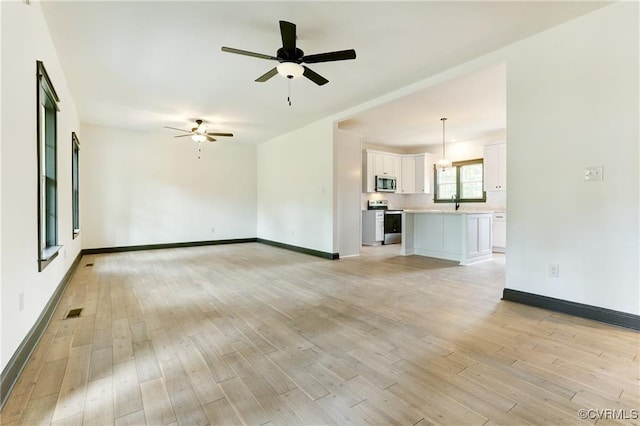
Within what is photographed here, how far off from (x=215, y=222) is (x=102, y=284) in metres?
4.05

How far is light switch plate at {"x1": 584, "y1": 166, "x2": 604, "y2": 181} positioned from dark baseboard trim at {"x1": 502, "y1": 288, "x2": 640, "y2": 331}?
118cm

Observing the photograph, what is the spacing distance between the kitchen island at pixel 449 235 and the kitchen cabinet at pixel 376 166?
77.7 inches

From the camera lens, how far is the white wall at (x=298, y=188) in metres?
5.96

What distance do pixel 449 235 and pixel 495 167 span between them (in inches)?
98.1

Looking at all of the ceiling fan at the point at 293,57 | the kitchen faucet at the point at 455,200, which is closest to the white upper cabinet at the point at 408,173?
the kitchen faucet at the point at 455,200

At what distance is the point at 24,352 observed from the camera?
1.98 m

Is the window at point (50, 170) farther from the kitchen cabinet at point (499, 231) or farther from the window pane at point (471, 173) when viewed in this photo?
the window pane at point (471, 173)

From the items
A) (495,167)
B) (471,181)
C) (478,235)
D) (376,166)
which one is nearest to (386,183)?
(376,166)

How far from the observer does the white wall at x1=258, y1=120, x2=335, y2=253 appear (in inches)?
235

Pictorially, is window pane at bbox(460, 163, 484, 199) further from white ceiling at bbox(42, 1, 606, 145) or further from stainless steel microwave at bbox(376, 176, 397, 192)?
white ceiling at bbox(42, 1, 606, 145)

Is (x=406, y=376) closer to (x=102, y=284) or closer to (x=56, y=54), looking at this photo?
(x=102, y=284)

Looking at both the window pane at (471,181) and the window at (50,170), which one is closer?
the window at (50,170)

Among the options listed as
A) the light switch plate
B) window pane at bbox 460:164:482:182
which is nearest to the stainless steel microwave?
window pane at bbox 460:164:482:182

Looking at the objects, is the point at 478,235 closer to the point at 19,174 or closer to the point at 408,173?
the point at 408,173
